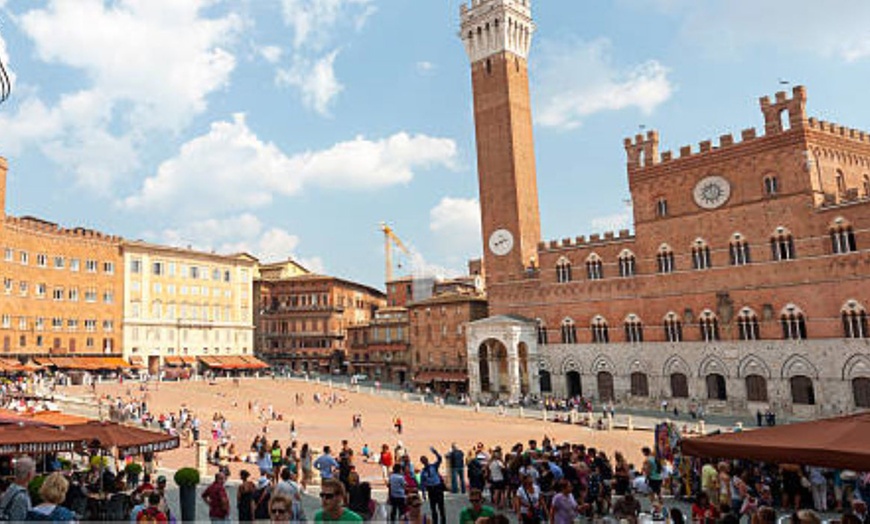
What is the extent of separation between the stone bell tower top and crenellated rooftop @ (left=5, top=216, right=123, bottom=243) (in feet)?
126

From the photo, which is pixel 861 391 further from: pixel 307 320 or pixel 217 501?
pixel 307 320

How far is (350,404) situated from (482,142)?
987 inches

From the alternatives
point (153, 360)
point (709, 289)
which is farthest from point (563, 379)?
point (153, 360)

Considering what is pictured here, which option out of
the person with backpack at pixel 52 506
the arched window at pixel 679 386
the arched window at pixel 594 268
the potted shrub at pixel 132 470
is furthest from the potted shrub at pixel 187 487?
the arched window at pixel 594 268

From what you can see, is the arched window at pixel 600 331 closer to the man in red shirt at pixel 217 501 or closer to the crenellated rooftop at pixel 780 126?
the crenellated rooftop at pixel 780 126

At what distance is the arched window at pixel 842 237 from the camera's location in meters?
34.6

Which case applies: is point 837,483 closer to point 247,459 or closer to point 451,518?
point 451,518

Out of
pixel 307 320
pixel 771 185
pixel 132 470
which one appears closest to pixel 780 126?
pixel 771 185

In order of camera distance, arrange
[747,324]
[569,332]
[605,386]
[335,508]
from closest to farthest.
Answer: [335,508] → [747,324] → [605,386] → [569,332]

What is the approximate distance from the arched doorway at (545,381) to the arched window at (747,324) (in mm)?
14869

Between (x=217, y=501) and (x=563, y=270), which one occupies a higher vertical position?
(x=563, y=270)

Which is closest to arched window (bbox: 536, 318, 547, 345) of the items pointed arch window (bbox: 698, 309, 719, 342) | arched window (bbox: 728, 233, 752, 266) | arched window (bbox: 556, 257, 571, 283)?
arched window (bbox: 556, 257, 571, 283)

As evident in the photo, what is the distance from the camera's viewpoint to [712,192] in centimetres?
4100

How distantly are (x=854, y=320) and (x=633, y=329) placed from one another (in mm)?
13467
